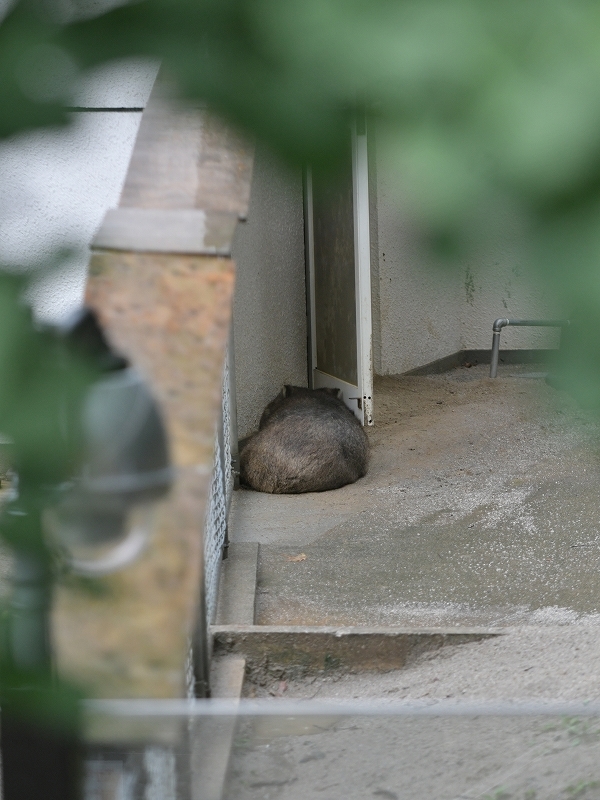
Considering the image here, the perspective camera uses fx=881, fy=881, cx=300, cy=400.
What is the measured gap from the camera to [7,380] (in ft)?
1.31

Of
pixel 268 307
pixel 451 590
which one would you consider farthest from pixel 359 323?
pixel 451 590

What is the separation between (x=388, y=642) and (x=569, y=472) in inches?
85.8

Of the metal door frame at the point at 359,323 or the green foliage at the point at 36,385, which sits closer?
the green foliage at the point at 36,385

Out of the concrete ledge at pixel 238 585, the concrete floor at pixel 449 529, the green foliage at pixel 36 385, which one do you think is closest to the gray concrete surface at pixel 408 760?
the concrete floor at pixel 449 529

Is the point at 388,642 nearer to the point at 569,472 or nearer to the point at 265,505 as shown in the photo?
the point at 265,505

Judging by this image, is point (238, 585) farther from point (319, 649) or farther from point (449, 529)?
point (449, 529)

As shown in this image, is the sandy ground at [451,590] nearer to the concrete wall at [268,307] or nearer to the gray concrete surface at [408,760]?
the gray concrete surface at [408,760]

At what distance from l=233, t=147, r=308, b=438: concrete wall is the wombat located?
1.56 ft

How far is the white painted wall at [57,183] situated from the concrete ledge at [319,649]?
2.29 meters

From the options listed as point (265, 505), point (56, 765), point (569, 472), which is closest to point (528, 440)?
point (569, 472)

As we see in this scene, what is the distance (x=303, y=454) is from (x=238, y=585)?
1.35 m

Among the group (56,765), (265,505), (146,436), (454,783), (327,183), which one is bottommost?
(265,505)

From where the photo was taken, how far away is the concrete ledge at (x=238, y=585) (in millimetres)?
2979

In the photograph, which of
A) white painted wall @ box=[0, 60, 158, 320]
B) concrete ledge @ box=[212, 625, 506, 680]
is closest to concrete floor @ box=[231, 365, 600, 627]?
concrete ledge @ box=[212, 625, 506, 680]
